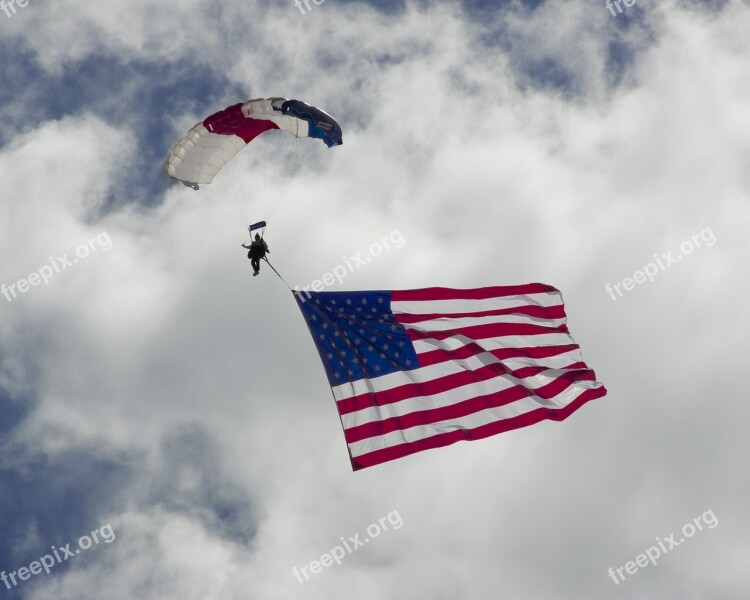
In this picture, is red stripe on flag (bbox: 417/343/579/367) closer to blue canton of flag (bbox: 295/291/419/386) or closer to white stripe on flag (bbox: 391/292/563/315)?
blue canton of flag (bbox: 295/291/419/386)

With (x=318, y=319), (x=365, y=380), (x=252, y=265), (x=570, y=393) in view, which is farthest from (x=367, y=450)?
(x=252, y=265)

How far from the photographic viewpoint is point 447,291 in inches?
1105

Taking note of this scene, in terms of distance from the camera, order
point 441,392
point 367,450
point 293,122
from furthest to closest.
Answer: point 293,122 → point 441,392 → point 367,450

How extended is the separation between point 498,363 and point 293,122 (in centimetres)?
992

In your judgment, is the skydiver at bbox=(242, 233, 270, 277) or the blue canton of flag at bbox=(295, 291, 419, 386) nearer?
the blue canton of flag at bbox=(295, 291, 419, 386)

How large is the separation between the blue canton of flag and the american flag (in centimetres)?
3

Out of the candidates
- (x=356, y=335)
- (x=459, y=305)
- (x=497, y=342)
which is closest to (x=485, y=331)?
(x=497, y=342)

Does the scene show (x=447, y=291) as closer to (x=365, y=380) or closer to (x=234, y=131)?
(x=365, y=380)

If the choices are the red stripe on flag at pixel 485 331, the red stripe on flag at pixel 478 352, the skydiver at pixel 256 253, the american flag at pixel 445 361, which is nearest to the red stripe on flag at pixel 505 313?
the american flag at pixel 445 361

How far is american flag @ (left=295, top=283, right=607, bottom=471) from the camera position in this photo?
26.2 m

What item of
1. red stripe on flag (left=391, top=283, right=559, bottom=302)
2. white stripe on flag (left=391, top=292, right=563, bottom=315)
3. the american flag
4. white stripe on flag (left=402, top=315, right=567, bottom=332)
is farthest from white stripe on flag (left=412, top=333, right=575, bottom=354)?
red stripe on flag (left=391, top=283, right=559, bottom=302)

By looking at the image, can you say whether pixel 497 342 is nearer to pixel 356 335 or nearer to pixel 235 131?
pixel 356 335

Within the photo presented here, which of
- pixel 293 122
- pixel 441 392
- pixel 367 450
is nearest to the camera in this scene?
pixel 367 450

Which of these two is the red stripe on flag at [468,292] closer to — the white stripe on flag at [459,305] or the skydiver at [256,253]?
the white stripe on flag at [459,305]
